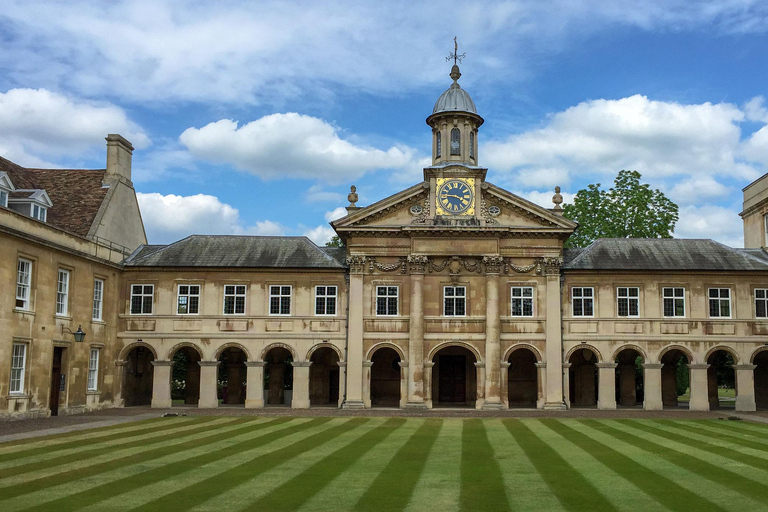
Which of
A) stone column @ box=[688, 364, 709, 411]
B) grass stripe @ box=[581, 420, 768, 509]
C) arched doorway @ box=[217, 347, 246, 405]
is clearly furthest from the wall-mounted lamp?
stone column @ box=[688, 364, 709, 411]

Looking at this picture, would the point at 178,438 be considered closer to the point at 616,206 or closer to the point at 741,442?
the point at 741,442

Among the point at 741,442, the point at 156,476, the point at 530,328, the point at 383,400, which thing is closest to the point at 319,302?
the point at 383,400

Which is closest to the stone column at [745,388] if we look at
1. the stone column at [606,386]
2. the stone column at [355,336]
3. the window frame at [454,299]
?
the stone column at [606,386]

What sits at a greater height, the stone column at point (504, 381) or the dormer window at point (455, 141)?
the dormer window at point (455, 141)

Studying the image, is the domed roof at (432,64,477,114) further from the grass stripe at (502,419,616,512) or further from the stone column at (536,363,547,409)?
the grass stripe at (502,419,616,512)

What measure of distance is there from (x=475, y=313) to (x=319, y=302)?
8.39 meters

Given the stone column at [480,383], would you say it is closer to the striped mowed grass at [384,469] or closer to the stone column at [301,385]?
the stone column at [301,385]

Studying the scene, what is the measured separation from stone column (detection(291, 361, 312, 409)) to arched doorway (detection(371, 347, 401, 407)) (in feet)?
16.7

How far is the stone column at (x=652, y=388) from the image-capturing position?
40.4 m

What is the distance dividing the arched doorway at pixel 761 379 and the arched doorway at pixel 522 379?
12.7 metres

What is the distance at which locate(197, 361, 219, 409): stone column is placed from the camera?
1596 inches

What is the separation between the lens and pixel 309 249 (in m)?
43.2

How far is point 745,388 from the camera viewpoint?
40.5 m

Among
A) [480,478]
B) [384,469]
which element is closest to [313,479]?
[384,469]
